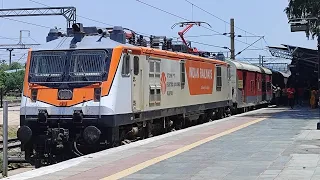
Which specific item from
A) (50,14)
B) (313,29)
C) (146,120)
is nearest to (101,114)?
(146,120)

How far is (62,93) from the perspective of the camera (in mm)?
13828

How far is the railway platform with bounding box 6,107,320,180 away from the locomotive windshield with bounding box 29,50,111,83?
212 centimetres

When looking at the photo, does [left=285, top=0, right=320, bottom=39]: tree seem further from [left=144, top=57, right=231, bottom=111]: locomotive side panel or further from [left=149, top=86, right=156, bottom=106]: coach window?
[left=149, top=86, right=156, bottom=106]: coach window

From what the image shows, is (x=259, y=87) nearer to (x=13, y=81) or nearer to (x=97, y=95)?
(x=97, y=95)

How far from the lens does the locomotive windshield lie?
45.4 ft

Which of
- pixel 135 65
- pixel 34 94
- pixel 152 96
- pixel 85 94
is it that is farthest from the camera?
pixel 152 96

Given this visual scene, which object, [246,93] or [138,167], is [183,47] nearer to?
[138,167]

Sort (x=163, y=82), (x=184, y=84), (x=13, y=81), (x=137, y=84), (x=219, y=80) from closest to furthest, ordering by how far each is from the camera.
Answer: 1. (x=137, y=84)
2. (x=163, y=82)
3. (x=184, y=84)
4. (x=219, y=80)
5. (x=13, y=81)

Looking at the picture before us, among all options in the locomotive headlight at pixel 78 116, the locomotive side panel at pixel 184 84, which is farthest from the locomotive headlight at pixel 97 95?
the locomotive side panel at pixel 184 84

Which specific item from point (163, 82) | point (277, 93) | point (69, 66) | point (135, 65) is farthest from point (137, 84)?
point (277, 93)

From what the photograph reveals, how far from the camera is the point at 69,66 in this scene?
14.2 m

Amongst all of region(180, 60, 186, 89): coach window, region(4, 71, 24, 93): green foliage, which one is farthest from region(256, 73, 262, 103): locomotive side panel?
region(4, 71, 24, 93): green foliage

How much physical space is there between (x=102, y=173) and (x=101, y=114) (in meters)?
3.65

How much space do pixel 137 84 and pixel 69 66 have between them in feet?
6.36
